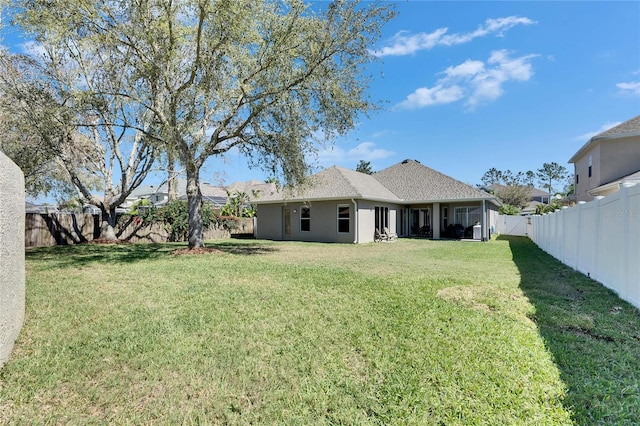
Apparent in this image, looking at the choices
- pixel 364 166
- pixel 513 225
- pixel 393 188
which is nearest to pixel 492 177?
pixel 364 166

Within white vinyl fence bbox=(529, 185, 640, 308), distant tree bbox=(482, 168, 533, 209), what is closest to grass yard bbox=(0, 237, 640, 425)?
white vinyl fence bbox=(529, 185, 640, 308)

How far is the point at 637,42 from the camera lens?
10.8 meters

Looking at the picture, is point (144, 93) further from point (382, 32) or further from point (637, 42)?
point (637, 42)

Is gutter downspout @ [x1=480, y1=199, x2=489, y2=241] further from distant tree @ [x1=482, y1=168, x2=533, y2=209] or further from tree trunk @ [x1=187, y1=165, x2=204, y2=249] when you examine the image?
distant tree @ [x1=482, y1=168, x2=533, y2=209]

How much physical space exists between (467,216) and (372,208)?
7370 millimetres

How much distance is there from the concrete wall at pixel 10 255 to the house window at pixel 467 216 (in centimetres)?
2237

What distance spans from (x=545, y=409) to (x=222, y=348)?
3.04 meters

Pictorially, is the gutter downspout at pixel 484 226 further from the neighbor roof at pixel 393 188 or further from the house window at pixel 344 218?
the house window at pixel 344 218

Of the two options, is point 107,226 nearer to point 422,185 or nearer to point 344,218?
point 344,218

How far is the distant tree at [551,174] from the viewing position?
79.4 m

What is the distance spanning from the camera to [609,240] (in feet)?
19.7

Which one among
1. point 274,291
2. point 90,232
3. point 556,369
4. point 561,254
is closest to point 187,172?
point 274,291

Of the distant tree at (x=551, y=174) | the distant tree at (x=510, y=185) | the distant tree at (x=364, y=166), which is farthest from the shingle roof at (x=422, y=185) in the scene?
the distant tree at (x=551, y=174)

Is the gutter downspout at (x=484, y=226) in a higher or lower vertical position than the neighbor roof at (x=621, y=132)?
lower
